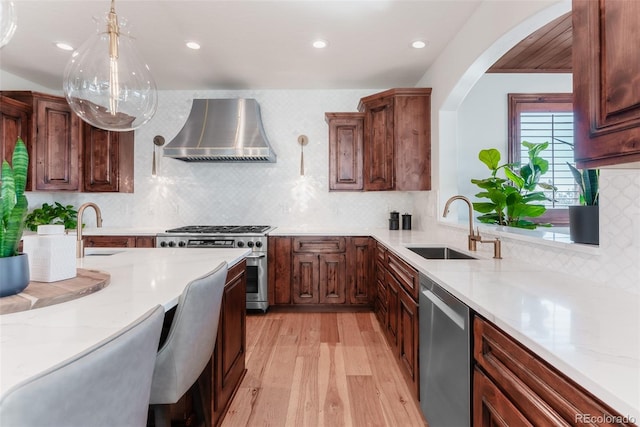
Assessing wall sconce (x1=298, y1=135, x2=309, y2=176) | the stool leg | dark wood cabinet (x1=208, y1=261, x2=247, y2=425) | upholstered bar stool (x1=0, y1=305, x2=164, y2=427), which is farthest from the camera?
wall sconce (x1=298, y1=135, x2=309, y2=176)

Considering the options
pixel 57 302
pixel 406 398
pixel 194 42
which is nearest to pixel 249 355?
pixel 406 398

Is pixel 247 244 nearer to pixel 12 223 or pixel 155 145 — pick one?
pixel 155 145

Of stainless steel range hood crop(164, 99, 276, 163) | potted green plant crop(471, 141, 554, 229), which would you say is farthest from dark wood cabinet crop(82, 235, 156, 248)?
potted green plant crop(471, 141, 554, 229)

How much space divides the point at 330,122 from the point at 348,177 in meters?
0.69

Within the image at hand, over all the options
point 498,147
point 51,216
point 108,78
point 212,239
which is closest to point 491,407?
point 108,78

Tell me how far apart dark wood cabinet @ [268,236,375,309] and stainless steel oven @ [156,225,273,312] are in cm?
10

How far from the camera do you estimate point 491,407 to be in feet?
3.49

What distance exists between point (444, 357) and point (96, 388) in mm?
1328

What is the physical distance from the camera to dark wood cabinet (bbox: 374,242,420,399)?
192 centimetres

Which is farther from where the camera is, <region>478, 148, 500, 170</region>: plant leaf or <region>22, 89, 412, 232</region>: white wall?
<region>22, 89, 412, 232</region>: white wall

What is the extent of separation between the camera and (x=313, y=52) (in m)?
3.18

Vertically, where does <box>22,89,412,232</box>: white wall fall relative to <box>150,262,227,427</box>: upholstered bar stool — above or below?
above

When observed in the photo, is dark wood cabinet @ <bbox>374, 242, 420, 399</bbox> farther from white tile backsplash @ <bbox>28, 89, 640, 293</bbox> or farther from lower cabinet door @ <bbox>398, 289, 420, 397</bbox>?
white tile backsplash @ <bbox>28, 89, 640, 293</bbox>

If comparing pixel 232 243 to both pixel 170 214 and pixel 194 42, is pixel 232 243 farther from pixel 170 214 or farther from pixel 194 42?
pixel 194 42
